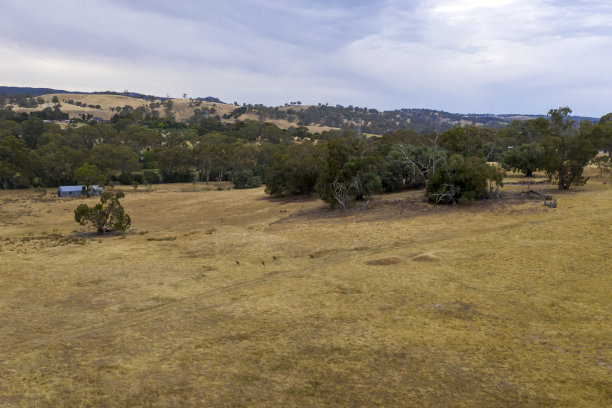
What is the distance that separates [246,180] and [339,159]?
31305mm

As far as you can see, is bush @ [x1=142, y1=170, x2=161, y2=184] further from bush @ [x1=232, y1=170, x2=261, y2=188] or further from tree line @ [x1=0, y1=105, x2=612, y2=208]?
bush @ [x1=232, y1=170, x2=261, y2=188]

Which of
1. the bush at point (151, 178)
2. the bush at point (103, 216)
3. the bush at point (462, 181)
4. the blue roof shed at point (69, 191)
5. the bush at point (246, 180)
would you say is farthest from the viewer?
the bush at point (151, 178)

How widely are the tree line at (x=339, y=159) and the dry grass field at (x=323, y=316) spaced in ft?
23.6

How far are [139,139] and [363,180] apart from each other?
65.1 metres

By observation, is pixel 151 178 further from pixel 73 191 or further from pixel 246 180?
pixel 246 180

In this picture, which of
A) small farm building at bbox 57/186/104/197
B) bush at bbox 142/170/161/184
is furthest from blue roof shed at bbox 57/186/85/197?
bush at bbox 142/170/161/184

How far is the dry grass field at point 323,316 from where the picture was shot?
30.5ft

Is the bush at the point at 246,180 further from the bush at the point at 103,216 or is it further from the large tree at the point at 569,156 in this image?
the large tree at the point at 569,156

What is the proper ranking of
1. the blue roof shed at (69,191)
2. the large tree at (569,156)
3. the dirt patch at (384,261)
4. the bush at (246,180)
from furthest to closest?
the bush at (246,180) → the blue roof shed at (69,191) → the large tree at (569,156) → the dirt patch at (384,261)

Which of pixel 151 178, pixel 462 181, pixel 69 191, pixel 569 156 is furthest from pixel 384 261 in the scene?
pixel 151 178

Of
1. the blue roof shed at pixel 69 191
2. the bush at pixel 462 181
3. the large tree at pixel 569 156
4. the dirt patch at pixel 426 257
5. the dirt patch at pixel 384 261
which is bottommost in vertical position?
the blue roof shed at pixel 69 191

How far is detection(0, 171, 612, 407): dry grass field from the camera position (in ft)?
30.5

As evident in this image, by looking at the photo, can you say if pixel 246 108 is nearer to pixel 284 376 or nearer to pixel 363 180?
pixel 363 180

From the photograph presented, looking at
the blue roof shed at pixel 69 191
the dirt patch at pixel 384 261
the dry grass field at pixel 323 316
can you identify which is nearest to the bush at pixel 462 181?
the dry grass field at pixel 323 316
